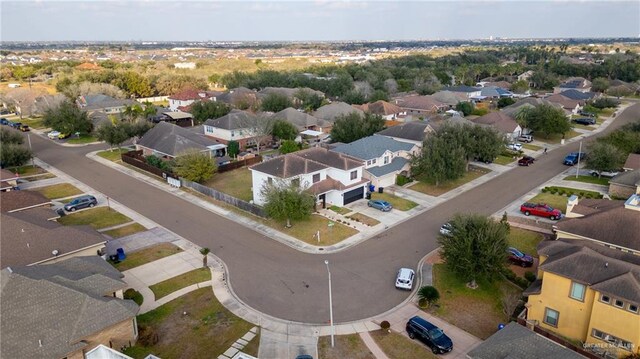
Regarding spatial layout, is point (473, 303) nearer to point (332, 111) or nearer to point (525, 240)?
point (525, 240)

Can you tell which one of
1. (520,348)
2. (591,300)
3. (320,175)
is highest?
(320,175)

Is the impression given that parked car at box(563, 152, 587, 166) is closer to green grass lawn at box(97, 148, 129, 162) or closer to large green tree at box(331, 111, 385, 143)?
large green tree at box(331, 111, 385, 143)

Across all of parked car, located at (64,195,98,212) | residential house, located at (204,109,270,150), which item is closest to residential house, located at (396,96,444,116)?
residential house, located at (204,109,270,150)

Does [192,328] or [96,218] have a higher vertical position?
[96,218]

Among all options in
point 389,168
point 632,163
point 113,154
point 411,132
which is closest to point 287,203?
point 389,168

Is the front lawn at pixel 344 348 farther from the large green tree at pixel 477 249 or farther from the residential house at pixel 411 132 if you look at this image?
the residential house at pixel 411 132

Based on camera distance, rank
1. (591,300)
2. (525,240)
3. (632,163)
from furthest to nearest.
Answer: (632,163)
(525,240)
(591,300)
